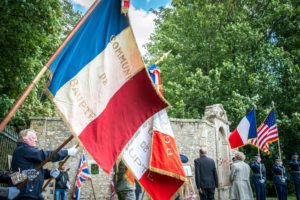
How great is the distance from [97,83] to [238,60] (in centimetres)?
1636

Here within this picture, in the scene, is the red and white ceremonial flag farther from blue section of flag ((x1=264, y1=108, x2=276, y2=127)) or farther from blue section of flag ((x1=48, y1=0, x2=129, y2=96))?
blue section of flag ((x1=264, y1=108, x2=276, y2=127))

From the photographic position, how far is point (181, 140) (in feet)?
43.2

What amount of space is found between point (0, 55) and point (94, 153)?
20.9 ft

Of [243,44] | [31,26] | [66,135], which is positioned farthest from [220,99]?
[31,26]

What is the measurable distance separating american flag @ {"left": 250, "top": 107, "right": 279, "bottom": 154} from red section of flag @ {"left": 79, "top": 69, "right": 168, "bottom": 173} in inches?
316

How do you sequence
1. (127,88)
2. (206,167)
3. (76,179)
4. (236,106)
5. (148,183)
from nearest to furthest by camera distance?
(127,88) < (148,183) < (206,167) < (76,179) < (236,106)

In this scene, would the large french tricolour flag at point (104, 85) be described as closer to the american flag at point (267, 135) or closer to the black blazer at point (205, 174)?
the black blazer at point (205, 174)

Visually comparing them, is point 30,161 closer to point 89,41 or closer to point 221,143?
point 89,41

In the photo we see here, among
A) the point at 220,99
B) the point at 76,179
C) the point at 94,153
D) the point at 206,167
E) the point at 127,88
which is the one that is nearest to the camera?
the point at 94,153

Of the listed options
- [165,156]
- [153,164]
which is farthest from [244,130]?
[153,164]

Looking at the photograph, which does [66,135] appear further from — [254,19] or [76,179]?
[254,19]

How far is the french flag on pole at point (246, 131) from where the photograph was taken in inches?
400

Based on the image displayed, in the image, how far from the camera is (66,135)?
39.1ft

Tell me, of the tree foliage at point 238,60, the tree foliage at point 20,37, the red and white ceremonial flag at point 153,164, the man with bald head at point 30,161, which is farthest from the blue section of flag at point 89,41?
the tree foliage at point 238,60
